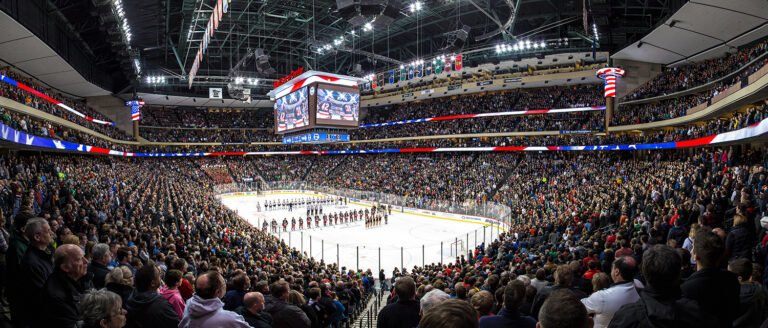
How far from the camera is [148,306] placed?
330 cm

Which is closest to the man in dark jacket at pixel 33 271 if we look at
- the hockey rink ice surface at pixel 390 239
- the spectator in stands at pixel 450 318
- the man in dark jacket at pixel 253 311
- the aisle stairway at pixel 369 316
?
the man in dark jacket at pixel 253 311

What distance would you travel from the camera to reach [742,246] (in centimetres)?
527

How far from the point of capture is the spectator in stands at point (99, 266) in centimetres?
433

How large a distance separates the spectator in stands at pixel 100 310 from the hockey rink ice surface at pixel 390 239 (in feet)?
45.1

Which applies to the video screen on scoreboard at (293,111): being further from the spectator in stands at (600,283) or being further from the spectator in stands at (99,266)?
the spectator in stands at (600,283)

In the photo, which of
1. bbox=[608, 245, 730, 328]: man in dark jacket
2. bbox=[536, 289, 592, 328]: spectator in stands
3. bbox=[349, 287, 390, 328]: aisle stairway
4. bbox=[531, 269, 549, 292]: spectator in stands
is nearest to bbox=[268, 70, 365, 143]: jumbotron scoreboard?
bbox=[349, 287, 390, 328]: aisle stairway

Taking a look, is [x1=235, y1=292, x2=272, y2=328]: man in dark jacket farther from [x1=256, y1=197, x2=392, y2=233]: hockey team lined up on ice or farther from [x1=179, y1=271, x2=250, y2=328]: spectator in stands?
[x1=256, y1=197, x2=392, y2=233]: hockey team lined up on ice

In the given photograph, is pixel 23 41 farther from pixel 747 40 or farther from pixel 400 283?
pixel 747 40

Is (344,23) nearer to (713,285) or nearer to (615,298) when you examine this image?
(615,298)

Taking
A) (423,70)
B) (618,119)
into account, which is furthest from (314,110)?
(618,119)

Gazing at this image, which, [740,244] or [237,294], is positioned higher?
[740,244]

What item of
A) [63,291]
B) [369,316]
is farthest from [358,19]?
[63,291]

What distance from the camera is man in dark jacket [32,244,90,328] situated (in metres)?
3.06

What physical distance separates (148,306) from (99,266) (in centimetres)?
160
